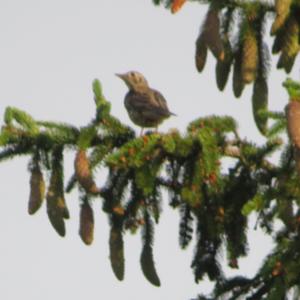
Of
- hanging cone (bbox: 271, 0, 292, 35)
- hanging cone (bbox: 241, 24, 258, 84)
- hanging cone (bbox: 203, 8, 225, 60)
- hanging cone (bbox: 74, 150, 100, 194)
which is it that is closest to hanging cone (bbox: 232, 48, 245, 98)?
hanging cone (bbox: 241, 24, 258, 84)

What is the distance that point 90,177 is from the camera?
5324mm

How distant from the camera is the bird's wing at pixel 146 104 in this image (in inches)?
387

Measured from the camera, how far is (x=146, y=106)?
10.1 meters

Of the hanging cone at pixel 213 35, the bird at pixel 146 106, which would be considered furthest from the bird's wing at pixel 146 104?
the hanging cone at pixel 213 35

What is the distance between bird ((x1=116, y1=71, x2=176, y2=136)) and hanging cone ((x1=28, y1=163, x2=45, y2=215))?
13.5ft

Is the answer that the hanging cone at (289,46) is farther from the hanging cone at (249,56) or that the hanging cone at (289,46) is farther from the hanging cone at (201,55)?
the hanging cone at (201,55)

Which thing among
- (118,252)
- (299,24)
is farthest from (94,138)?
(299,24)

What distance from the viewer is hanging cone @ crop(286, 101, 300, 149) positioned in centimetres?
464

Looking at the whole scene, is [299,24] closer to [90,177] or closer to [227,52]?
[227,52]

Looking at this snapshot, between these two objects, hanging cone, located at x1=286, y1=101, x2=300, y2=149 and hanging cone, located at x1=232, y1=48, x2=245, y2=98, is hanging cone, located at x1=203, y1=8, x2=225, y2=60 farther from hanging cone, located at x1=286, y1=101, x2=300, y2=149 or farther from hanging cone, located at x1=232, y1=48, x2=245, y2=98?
hanging cone, located at x1=286, y1=101, x2=300, y2=149

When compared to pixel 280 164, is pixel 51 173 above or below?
above

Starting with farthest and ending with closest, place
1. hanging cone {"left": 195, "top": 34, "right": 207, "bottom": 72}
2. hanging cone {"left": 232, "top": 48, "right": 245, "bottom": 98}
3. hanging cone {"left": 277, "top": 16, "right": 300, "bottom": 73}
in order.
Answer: hanging cone {"left": 277, "top": 16, "right": 300, "bottom": 73} → hanging cone {"left": 232, "top": 48, "right": 245, "bottom": 98} → hanging cone {"left": 195, "top": 34, "right": 207, "bottom": 72}

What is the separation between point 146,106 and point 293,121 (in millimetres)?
5460

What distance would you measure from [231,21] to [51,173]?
1.50 meters
